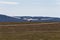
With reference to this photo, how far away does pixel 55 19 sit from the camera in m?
7.66

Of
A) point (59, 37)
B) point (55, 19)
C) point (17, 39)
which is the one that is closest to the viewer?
point (17, 39)

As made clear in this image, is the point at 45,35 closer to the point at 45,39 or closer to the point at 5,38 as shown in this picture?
the point at 45,39

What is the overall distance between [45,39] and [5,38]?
839 millimetres

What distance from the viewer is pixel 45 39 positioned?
11.2 ft

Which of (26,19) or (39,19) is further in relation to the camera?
(39,19)

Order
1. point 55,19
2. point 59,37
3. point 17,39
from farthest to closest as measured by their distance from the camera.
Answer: point 55,19 < point 59,37 < point 17,39

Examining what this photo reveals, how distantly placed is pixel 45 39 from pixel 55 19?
4.36 m

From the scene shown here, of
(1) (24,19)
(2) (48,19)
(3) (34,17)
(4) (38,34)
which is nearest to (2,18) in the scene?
(1) (24,19)

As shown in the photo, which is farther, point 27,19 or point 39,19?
point 39,19

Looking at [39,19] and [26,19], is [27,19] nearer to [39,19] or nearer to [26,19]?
[26,19]

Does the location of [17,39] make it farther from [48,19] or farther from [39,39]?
[48,19]

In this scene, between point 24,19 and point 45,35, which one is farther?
point 24,19

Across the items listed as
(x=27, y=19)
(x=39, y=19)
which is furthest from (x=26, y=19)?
(x=39, y=19)

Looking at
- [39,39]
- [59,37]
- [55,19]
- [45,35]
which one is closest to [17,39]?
[39,39]
